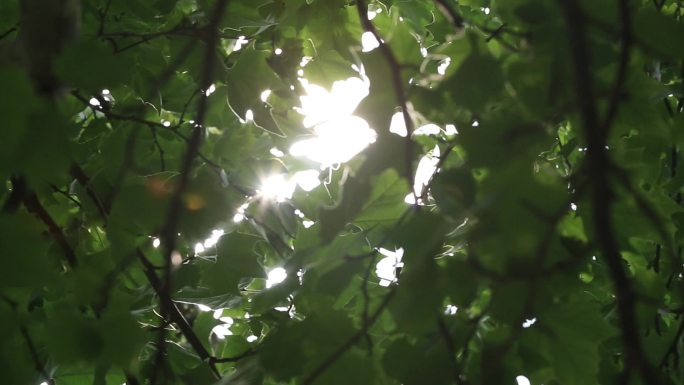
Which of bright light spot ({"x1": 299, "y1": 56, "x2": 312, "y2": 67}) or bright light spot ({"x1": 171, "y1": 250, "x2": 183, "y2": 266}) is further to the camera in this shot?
bright light spot ({"x1": 299, "y1": 56, "x2": 312, "y2": 67})

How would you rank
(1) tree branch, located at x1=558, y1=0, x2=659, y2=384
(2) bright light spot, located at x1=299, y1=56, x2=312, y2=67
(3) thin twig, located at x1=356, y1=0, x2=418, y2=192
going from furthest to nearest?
(2) bright light spot, located at x1=299, y1=56, x2=312, y2=67, (3) thin twig, located at x1=356, y1=0, x2=418, y2=192, (1) tree branch, located at x1=558, y1=0, x2=659, y2=384

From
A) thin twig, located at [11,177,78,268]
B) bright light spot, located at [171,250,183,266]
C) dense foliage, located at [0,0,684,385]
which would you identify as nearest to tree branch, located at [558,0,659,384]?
dense foliage, located at [0,0,684,385]

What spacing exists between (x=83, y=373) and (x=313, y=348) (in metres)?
0.89

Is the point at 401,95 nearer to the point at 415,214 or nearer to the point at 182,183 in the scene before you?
the point at 415,214

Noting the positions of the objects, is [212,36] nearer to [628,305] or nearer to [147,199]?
[147,199]

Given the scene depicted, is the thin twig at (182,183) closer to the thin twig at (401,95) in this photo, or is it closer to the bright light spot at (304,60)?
the thin twig at (401,95)

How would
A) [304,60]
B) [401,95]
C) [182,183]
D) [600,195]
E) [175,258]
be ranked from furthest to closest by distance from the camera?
1. [304,60]
2. [175,258]
3. [401,95]
4. [182,183]
5. [600,195]

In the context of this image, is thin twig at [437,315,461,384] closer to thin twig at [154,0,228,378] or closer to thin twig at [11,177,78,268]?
thin twig at [154,0,228,378]

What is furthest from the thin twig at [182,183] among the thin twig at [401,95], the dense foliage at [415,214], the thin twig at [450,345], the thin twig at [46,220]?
the thin twig at [46,220]

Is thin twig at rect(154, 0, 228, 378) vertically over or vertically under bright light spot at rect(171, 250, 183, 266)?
over

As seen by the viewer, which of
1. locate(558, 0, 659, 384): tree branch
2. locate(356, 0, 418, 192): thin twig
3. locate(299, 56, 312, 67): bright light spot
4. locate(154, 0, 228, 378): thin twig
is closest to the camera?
locate(558, 0, 659, 384): tree branch

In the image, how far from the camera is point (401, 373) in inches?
34.2

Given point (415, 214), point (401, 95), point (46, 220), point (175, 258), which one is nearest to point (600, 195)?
point (415, 214)

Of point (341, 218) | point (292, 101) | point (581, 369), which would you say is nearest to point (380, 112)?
point (341, 218)
